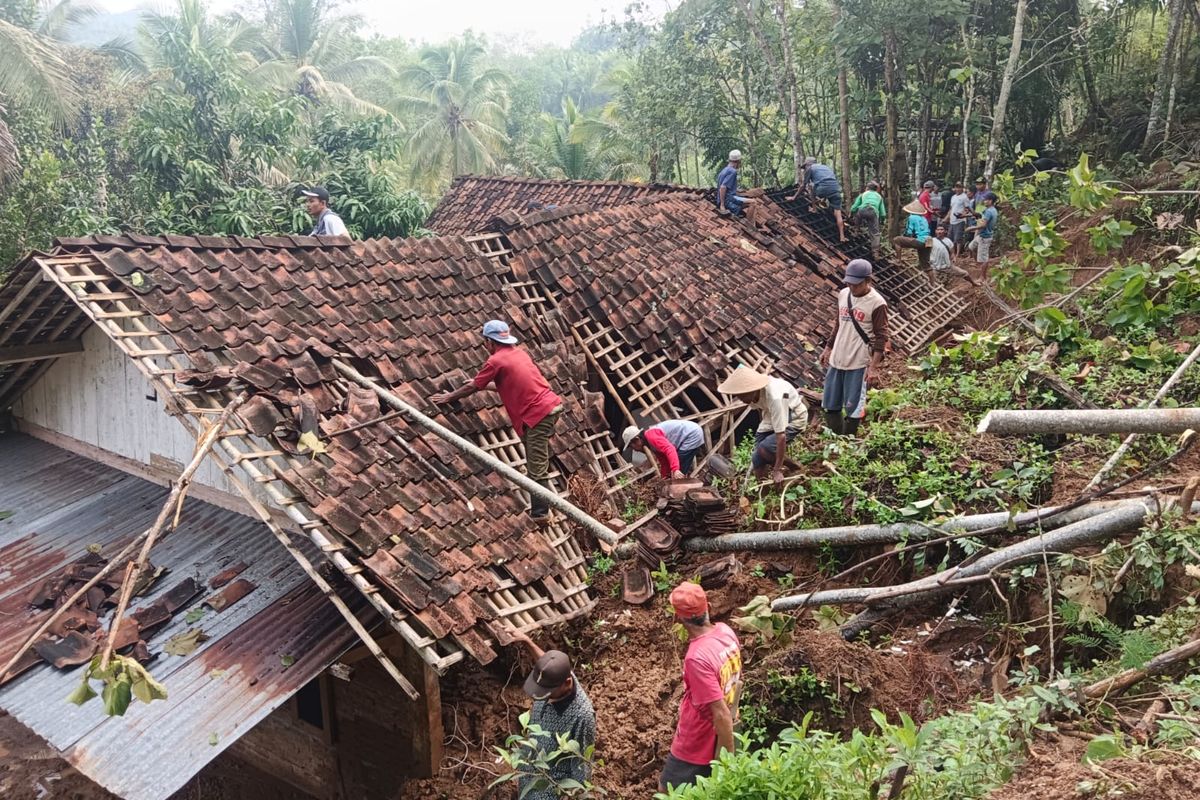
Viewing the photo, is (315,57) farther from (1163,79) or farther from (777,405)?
(777,405)

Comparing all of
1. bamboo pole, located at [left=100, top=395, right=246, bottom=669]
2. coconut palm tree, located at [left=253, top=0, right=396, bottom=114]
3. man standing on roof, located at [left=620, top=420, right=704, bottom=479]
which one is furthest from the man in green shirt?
coconut palm tree, located at [left=253, top=0, right=396, bottom=114]

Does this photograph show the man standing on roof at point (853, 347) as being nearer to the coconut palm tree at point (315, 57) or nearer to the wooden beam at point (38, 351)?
the wooden beam at point (38, 351)

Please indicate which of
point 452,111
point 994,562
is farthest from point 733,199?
point 452,111

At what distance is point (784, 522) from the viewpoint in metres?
6.80

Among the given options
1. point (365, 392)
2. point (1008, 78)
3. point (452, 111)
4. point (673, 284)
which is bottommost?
point (673, 284)

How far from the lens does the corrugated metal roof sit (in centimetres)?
460

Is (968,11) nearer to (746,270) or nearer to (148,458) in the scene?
(746,270)

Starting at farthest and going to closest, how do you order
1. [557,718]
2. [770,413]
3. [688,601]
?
1. [770,413]
2. [557,718]
3. [688,601]

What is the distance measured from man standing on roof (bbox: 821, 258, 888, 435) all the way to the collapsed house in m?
1.20

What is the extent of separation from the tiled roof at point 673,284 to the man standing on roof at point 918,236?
10.6 ft

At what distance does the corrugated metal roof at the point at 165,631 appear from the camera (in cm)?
460

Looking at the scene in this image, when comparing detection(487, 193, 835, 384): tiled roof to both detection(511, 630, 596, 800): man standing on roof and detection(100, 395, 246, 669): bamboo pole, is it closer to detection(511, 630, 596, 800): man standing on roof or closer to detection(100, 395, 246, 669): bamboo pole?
detection(100, 395, 246, 669): bamboo pole

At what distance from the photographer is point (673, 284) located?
10320 mm

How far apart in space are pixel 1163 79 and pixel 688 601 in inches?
688
